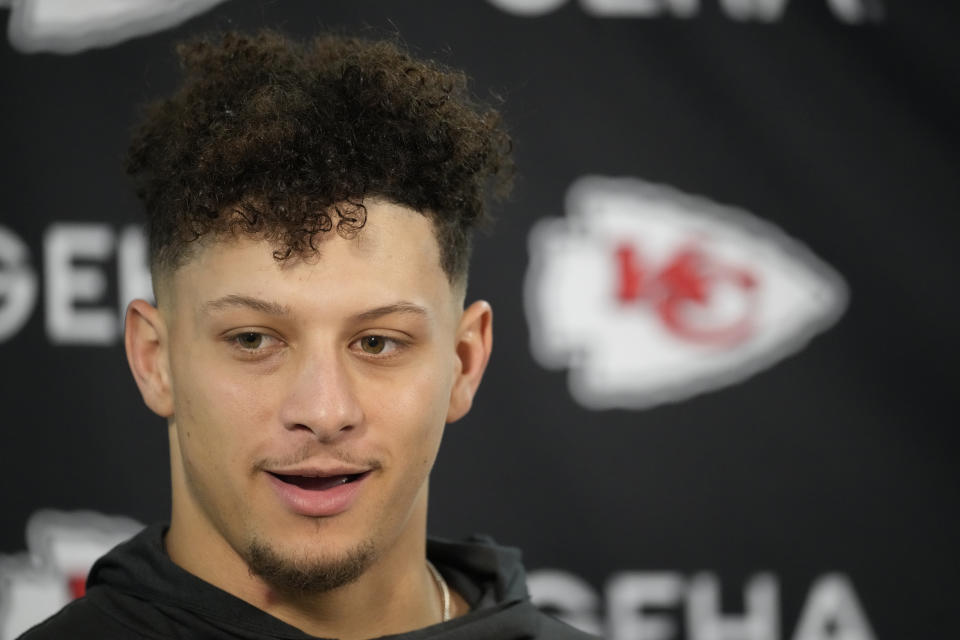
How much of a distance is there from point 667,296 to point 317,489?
98 centimetres

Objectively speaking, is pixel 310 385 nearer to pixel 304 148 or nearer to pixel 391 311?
pixel 391 311

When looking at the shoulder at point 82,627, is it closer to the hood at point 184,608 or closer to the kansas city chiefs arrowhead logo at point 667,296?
the hood at point 184,608

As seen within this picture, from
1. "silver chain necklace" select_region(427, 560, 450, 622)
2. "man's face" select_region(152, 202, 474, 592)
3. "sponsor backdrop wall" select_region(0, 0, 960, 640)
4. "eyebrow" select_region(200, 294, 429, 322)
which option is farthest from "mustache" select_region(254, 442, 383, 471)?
"sponsor backdrop wall" select_region(0, 0, 960, 640)

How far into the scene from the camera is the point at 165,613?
3.84 ft

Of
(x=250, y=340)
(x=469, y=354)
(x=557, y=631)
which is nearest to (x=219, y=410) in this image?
(x=250, y=340)

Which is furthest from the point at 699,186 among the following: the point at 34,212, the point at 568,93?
the point at 34,212

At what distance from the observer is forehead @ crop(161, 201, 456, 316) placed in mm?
1115

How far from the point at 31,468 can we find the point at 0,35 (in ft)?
2.09

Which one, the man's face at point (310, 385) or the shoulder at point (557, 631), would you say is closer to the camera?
the man's face at point (310, 385)

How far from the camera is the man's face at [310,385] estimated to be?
1.12 m

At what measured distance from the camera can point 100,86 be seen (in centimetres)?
190

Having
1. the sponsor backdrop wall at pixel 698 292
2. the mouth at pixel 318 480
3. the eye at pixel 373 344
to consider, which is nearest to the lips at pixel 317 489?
the mouth at pixel 318 480

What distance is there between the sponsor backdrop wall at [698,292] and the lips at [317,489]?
0.80 m

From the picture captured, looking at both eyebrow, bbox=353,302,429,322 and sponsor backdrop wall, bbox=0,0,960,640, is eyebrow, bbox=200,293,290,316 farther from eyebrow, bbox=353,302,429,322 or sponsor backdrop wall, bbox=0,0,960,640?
sponsor backdrop wall, bbox=0,0,960,640
